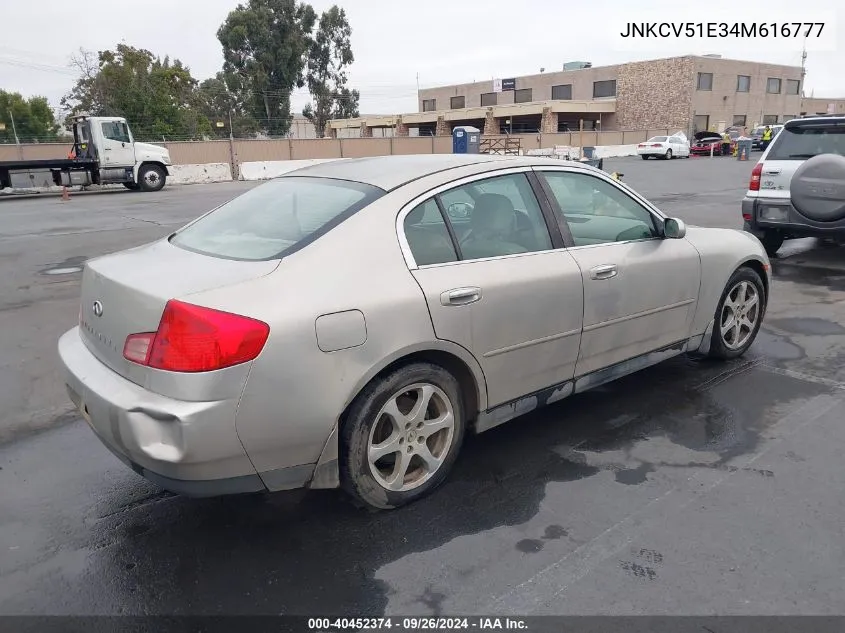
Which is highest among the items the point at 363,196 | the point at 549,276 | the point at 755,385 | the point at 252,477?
the point at 363,196

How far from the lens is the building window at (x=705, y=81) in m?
55.6

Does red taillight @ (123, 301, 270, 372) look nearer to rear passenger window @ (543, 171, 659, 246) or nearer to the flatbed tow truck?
rear passenger window @ (543, 171, 659, 246)

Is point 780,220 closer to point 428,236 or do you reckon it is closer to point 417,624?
point 428,236

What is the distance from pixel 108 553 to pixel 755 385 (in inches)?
160

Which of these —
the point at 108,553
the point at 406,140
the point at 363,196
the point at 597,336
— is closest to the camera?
the point at 108,553

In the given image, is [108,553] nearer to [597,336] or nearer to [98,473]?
[98,473]

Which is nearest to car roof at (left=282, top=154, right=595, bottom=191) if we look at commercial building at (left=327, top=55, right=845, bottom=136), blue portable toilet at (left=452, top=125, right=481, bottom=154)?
blue portable toilet at (left=452, top=125, right=481, bottom=154)

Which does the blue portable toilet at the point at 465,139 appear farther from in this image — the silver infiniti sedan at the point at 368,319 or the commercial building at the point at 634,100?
the commercial building at the point at 634,100

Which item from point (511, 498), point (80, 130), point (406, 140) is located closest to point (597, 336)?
point (511, 498)

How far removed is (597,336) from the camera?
3.72 m

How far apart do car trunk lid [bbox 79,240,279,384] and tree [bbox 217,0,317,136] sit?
183 feet

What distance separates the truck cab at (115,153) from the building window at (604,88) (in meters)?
47.9

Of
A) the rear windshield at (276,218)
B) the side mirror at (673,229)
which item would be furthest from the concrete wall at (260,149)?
the rear windshield at (276,218)

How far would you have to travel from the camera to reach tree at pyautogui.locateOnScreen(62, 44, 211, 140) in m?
42.1
